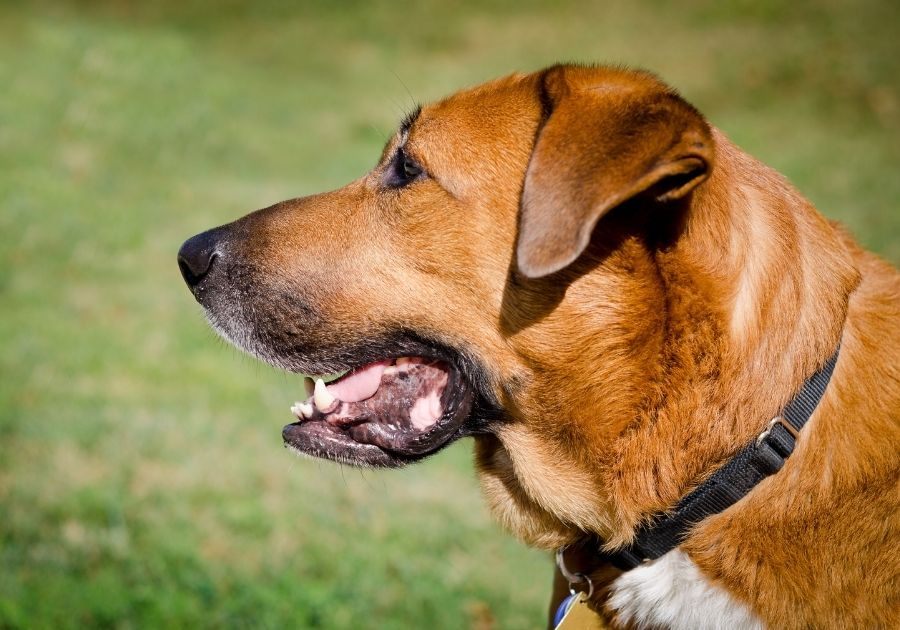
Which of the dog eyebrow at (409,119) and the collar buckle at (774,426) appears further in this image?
the dog eyebrow at (409,119)

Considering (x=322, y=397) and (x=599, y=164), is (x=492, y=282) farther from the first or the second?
(x=322, y=397)

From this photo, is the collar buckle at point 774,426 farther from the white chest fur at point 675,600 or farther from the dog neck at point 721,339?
the white chest fur at point 675,600

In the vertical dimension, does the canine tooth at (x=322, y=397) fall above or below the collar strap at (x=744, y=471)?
below

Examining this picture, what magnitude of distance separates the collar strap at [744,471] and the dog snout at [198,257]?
1.83m

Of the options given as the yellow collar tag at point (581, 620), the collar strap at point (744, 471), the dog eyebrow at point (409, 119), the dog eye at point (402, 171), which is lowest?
the yellow collar tag at point (581, 620)

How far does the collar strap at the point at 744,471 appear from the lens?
8.30 ft

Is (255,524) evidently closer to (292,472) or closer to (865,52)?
(292,472)

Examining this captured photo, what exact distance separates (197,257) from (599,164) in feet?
5.28

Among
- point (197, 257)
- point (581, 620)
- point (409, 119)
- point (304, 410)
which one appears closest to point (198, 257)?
point (197, 257)

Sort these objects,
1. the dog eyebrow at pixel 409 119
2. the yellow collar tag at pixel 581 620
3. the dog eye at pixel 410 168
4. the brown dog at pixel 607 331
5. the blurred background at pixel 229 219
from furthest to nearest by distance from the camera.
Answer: the blurred background at pixel 229 219 < the dog eyebrow at pixel 409 119 < the dog eye at pixel 410 168 < the yellow collar tag at pixel 581 620 < the brown dog at pixel 607 331

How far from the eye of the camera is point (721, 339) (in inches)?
102

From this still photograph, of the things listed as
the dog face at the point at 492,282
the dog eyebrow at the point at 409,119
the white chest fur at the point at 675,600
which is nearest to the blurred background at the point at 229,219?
the dog eyebrow at the point at 409,119

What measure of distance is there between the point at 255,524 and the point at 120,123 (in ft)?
38.6

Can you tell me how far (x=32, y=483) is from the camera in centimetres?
528
